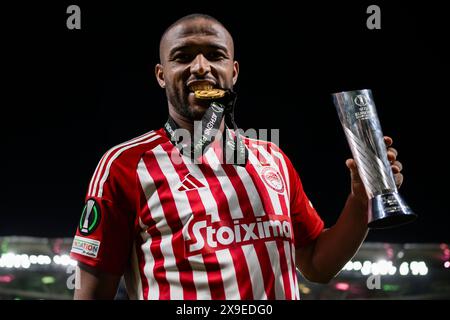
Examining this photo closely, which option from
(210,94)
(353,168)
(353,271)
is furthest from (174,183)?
(353,271)

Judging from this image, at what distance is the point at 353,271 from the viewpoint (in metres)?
10.1

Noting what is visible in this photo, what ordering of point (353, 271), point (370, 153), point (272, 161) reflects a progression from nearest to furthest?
point (370, 153) < point (272, 161) < point (353, 271)

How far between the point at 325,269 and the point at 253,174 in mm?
365

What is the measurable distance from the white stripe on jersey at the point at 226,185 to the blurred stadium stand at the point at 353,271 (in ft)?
27.3

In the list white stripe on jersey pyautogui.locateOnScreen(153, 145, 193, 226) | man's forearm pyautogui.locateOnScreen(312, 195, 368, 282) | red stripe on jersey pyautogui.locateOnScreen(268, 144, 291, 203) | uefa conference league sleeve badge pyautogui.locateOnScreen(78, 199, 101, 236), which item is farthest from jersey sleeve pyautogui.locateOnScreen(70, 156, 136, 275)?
man's forearm pyautogui.locateOnScreen(312, 195, 368, 282)

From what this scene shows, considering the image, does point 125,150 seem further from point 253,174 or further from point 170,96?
point 253,174

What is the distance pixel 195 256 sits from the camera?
134cm

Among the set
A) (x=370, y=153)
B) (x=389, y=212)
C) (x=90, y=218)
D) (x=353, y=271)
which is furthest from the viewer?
(x=353, y=271)

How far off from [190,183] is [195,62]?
0.34 meters

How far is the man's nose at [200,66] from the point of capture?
58.0 inches

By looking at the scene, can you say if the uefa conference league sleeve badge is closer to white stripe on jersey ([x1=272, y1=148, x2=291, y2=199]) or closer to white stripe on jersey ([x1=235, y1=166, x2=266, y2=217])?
white stripe on jersey ([x1=235, y1=166, x2=266, y2=217])

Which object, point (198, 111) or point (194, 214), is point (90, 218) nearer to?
point (194, 214)

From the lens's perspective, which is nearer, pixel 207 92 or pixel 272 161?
pixel 207 92

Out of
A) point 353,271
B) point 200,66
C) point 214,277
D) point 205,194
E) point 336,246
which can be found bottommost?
point 214,277
